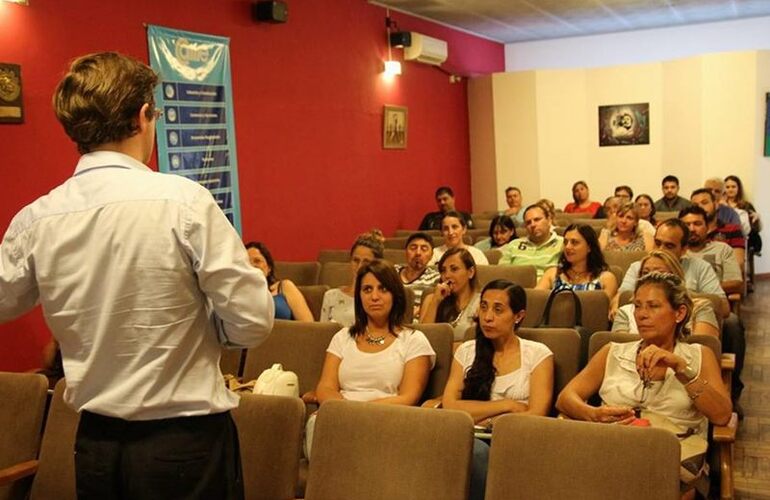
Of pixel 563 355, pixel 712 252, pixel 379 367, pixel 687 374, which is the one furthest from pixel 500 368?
pixel 712 252

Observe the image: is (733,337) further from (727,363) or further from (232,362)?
(232,362)

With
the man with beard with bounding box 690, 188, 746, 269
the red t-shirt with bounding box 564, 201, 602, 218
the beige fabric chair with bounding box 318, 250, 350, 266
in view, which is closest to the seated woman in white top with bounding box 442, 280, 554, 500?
the beige fabric chair with bounding box 318, 250, 350, 266

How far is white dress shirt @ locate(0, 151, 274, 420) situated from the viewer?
4.91ft

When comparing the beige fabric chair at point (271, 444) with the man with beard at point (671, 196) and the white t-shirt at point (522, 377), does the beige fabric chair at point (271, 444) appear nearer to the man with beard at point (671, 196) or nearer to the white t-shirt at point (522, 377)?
the white t-shirt at point (522, 377)

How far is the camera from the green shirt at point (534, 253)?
600 cm

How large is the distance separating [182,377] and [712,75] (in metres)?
9.56

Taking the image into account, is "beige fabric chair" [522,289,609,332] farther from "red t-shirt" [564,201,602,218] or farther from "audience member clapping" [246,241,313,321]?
"red t-shirt" [564,201,602,218]

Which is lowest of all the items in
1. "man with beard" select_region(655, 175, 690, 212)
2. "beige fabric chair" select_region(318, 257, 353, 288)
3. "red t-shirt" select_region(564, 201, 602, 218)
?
"beige fabric chair" select_region(318, 257, 353, 288)

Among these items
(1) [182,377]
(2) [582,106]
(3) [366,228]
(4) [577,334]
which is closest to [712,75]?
(2) [582,106]

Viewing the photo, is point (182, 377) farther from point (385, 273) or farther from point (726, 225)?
point (726, 225)

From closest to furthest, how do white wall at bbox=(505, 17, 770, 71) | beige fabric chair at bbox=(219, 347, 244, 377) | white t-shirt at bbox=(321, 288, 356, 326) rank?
beige fabric chair at bbox=(219, 347, 244, 377) < white t-shirt at bbox=(321, 288, 356, 326) < white wall at bbox=(505, 17, 770, 71)

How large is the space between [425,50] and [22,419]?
7.18 metres

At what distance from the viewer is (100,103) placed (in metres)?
1.50

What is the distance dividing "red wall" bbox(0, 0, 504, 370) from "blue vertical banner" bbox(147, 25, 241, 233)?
0.39ft
